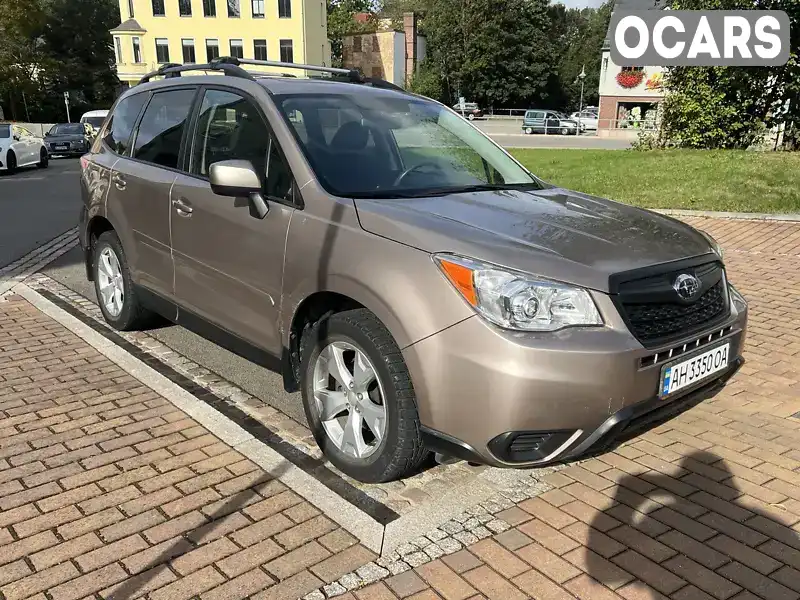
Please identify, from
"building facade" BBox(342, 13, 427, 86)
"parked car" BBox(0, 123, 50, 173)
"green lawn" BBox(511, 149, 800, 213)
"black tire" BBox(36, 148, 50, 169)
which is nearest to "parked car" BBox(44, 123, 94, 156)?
"black tire" BBox(36, 148, 50, 169)

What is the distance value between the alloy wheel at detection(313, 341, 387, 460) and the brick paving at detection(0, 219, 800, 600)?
14.7 inches

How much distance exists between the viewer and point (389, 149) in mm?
3881

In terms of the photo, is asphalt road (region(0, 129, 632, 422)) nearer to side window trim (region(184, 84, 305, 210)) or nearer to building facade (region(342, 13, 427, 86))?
side window trim (region(184, 84, 305, 210))

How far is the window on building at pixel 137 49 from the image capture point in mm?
56750

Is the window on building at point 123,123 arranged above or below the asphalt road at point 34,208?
above

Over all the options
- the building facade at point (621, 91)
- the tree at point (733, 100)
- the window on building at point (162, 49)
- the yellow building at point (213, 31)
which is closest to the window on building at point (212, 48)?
the yellow building at point (213, 31)

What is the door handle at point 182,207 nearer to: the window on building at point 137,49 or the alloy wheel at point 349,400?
the alloy wheel at point 349,400

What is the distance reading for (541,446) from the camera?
9.05 ft

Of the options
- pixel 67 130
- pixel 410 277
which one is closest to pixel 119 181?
pixel 410 277

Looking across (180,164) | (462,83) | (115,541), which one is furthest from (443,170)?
(462,83)

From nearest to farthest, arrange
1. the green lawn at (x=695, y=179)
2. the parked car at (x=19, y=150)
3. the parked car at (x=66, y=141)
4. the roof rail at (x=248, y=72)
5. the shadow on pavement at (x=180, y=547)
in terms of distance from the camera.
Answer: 1. the shadow on pavement at (x=180, y=547)
2. the roof rail at (x=248, y=72)
3. the green lawn at (x=695, y=179)
4. the parked car at (x=19, y=150)
5. the parked car at (x=66, y=141)

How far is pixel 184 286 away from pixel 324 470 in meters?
1.61

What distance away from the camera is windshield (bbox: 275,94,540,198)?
3.57 meters

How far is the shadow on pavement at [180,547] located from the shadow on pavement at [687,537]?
152 centimetres
